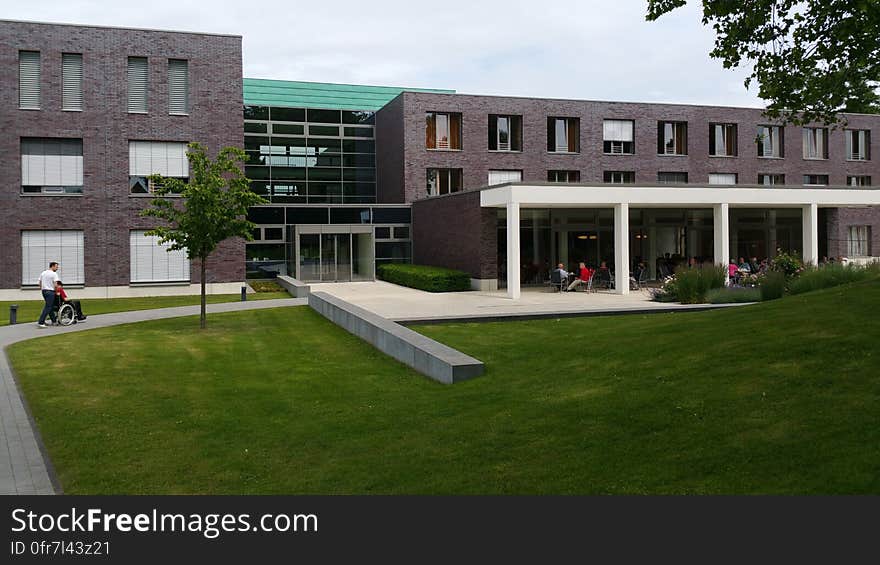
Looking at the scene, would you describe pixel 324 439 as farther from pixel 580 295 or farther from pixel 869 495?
pixel 580 295

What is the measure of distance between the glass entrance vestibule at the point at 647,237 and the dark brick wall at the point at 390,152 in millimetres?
10200

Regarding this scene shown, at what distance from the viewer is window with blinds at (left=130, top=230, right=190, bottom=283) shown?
1316 inches

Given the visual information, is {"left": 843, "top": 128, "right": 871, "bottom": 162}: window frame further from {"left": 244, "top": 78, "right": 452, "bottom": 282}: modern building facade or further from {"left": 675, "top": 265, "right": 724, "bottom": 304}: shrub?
{"left": 675, "top": 265, "right": 724, "bottom": 304}: shrub

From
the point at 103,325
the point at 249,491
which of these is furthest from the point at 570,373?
the point at 103,325

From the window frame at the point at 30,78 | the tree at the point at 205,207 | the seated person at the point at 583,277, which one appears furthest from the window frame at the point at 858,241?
the window frame at the point at 30,78

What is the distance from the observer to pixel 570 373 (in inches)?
408

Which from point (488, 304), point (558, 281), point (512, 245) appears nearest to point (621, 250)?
point (558, 281)

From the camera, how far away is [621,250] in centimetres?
2928

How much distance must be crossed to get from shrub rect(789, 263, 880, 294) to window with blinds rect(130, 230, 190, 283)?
23.8 m

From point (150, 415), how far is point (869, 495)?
27.3ft

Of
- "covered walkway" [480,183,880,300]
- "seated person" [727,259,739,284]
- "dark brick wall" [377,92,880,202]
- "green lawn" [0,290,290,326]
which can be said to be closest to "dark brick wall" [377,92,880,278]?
"dark brick wall" [377,92,880,202]

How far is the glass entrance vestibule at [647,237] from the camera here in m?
33.9

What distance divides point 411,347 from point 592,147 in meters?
33.6

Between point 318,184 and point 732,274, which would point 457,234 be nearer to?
point 732,274
